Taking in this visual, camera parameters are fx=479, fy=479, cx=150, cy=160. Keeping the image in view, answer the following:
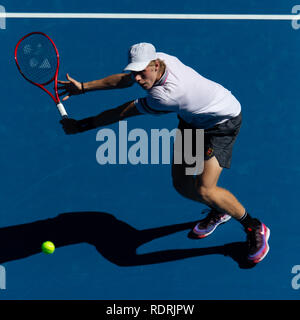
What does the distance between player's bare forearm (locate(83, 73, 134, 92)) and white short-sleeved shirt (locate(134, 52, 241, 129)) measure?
0.25 meters

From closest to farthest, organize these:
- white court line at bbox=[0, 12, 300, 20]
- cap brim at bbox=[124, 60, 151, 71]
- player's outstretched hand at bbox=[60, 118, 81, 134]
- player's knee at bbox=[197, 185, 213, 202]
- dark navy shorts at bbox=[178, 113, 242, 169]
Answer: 1. cap brim at bbox=[124, 60, 151, 71]
2. player's outstretched hand at bbox=[60, 118, 81, 134]
3. dark navy shorts at bbox=[178, 113, 242, 169]
4. player's knee at bbox=[197, 185, 213, 202]
5. white court line at bbox=[0, 12, 300, 20]

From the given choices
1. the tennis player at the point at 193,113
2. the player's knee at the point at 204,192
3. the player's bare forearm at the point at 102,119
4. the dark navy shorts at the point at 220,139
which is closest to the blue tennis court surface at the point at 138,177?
the tennis player at the point at 193,113

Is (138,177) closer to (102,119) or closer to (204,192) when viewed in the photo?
(204,192)

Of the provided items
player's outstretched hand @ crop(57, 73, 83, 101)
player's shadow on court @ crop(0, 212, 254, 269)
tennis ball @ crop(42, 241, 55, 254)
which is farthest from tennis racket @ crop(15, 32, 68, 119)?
tennis ball @ crop(42, 241, 55, 254)

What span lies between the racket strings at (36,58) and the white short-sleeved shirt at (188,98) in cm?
103

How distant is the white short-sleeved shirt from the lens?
360cm

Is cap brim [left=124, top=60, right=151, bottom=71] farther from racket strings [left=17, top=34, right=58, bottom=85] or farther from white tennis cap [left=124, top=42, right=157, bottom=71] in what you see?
racket strings [left=17, top=34, right=58, bottom=85]

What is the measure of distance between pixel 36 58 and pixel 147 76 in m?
1.31

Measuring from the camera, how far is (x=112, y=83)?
13.3ft

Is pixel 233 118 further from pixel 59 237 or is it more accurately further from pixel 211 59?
pixel 59 237

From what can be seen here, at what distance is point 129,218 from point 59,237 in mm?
710

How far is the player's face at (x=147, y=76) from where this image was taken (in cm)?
357

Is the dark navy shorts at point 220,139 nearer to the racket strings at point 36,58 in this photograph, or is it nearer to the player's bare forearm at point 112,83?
the player's bare forearm at point 112,83

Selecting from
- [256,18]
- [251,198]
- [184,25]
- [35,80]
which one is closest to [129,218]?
[251,198]
